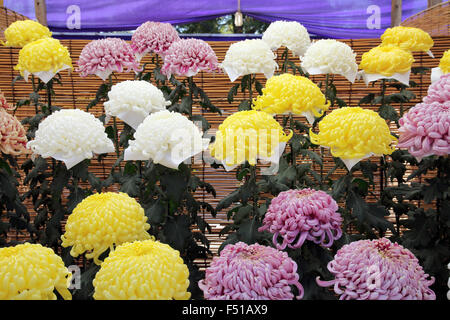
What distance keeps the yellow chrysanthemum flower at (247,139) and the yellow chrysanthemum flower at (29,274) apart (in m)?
0.53

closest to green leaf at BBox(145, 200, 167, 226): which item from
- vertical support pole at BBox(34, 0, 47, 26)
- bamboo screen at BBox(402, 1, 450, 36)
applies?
bamboo screen at BBox(402, 1, 450, 36)

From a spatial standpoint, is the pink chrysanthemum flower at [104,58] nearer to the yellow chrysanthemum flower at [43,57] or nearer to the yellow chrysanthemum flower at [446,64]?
the yellow chrysanthemum flower at [43,57]

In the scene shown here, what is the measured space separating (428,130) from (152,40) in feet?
4.02

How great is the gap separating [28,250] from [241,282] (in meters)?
0.45

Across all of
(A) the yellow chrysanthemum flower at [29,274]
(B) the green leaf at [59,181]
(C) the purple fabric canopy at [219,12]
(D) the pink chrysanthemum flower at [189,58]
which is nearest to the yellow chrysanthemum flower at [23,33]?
(D) the pink chrysanthemum flower at [189,58]

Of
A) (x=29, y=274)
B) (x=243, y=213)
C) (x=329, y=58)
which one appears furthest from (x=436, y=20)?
(x=29, y=274)

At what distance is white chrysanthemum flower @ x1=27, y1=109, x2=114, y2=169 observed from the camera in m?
1.39

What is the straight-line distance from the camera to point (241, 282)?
914 mm

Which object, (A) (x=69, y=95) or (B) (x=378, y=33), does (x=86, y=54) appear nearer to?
(A) (x=69, y=95)

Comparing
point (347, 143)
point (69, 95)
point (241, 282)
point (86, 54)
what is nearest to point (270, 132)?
point (347, 143)

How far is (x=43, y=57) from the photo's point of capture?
1.83 m

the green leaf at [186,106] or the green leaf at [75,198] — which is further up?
the green leaf at [186,106]

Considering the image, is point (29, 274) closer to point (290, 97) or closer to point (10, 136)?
point (10, 136)

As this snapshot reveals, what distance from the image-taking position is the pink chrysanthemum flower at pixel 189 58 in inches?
72.0
